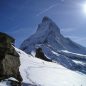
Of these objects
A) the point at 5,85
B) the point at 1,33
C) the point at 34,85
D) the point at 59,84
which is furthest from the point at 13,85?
the point at 59,84

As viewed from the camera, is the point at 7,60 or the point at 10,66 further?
the point at 10,66

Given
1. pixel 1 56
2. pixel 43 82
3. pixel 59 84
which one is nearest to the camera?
pixel 1 56

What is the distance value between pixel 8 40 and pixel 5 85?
595 cm

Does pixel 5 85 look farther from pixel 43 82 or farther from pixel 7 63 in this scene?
pixel 43 82

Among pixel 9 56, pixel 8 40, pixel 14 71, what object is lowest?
pixel 14 71

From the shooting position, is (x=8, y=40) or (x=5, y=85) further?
(x=8, y=40)

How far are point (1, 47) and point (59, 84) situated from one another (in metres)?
11.4

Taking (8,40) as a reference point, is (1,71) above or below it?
below

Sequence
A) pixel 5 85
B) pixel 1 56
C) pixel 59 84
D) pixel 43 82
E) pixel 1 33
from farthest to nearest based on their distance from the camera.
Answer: pixel 59 84 → pixel 43 82 → pixel 1 33 → pixel 1 56 → pixel 5 85

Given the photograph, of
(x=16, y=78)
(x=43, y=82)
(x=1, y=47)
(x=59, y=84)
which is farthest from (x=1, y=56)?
(x=59, y=84)

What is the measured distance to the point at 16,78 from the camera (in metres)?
25.5

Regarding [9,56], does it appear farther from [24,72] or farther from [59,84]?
[59,84]

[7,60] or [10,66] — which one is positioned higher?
[7,60]

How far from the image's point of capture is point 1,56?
977 inches
